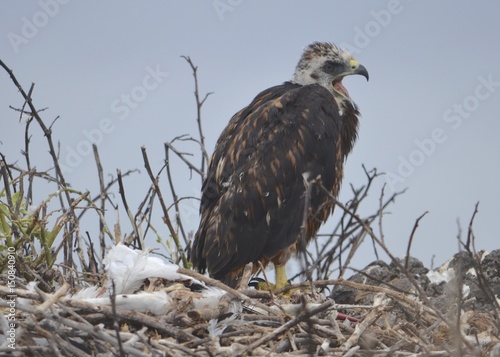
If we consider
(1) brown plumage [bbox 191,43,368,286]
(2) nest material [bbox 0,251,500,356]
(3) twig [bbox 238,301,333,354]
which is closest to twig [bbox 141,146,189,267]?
(1) brown plumage [bbox 191,43,368,286]

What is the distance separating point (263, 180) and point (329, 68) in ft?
5.21

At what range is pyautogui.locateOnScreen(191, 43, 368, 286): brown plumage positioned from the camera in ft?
24.0

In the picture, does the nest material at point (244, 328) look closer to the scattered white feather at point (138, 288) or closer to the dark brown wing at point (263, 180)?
the scattered white feather at point (138, 288)

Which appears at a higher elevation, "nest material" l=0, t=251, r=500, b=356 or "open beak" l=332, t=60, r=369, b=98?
"open beak" l=332, t=60, r=369, b=98

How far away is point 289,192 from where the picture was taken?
7500 mm

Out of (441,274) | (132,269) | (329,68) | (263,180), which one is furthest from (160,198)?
(329,68)

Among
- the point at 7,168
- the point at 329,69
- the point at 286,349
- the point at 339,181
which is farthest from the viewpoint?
the point at 329,69

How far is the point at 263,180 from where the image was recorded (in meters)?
7.43

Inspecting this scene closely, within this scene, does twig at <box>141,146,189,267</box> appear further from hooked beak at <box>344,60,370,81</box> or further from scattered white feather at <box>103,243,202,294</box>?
hooked beak at <box>344,60,370,81</box>

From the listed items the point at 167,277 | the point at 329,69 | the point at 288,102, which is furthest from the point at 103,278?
the point at 329,69

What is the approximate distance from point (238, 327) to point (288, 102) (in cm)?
304

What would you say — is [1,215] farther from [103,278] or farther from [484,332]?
[484,332]

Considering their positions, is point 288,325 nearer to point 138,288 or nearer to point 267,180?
point 138,288

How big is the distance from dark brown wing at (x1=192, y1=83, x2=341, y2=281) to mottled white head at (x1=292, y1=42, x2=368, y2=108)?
685 mm
